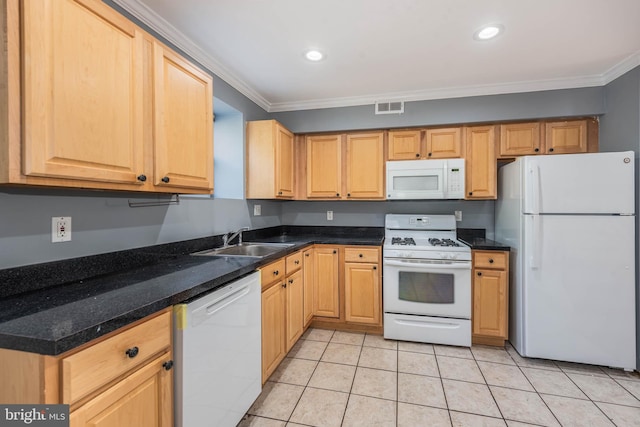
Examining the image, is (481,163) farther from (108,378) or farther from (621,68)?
(108,378)

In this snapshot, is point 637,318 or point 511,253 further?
point 511,253

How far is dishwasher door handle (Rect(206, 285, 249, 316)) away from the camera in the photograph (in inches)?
52.7

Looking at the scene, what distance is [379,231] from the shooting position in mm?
3426

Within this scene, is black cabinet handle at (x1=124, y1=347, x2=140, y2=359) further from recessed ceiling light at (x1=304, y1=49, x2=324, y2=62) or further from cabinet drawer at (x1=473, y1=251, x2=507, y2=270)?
cabinet drawer at (x1=473, y1=251, x2=507, y2=270)

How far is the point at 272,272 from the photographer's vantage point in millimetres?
2039

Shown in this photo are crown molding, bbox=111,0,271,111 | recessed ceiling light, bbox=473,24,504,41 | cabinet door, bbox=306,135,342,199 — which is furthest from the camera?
cabinet door, bbox=306,135,342,199

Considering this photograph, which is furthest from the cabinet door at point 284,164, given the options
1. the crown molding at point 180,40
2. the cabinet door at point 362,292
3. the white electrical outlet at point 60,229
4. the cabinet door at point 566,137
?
the cabinet door at point 566,137

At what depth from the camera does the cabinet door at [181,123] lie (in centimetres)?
146

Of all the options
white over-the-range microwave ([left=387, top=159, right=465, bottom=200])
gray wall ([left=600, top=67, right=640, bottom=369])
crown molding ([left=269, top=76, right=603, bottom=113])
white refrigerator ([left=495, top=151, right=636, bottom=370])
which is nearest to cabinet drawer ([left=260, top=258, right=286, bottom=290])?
white over-the-range microwave ([left=387, top=159, right=465, bottom=200])

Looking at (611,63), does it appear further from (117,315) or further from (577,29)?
(117,315)

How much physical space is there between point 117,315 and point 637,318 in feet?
10.9

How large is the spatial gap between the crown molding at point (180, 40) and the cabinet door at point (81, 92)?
0.48 meters

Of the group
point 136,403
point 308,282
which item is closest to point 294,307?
point 308,282

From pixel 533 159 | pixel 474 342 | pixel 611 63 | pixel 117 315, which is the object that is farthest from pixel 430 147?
pixel 117 315
